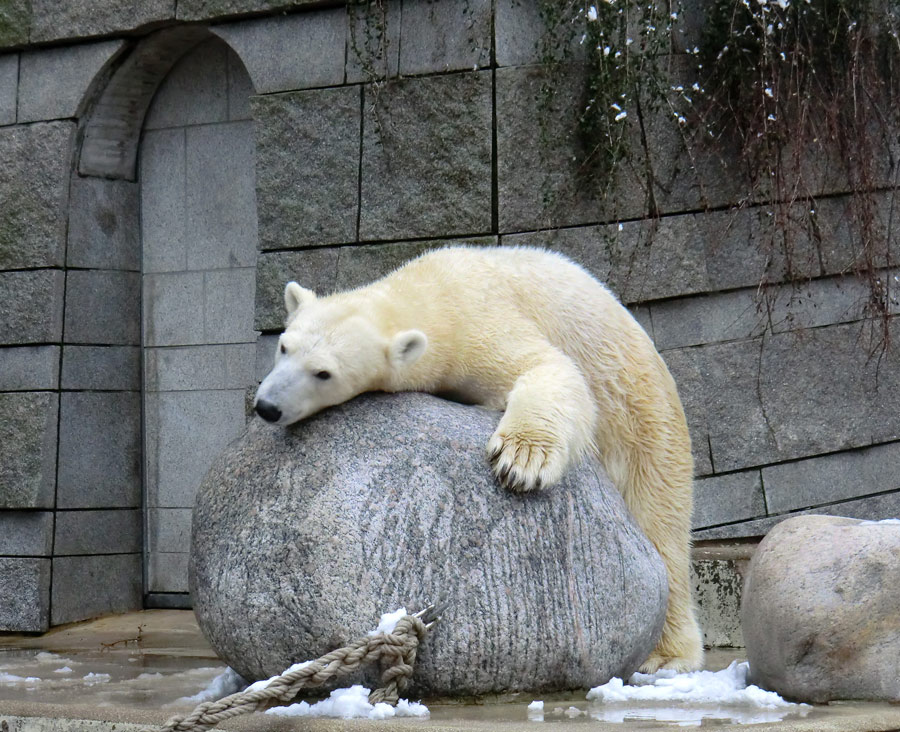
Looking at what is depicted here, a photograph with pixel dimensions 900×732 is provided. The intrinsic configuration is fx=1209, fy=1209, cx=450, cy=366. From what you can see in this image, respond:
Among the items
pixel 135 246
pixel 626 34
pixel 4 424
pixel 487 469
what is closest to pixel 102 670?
pixel 487 469

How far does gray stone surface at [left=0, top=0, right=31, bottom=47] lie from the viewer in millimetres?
6621

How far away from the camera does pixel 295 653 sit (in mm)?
3137

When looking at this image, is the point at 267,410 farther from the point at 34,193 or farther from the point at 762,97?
the point at 34,193

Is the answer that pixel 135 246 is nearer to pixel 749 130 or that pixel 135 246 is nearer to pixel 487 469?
pixel 749 130

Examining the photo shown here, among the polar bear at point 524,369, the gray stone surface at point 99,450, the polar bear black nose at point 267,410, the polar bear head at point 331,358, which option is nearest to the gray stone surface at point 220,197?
the gray stone surface at point 99,450

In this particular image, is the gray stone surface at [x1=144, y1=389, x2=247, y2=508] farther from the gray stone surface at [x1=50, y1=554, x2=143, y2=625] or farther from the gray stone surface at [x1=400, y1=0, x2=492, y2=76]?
the gray stone surface at [x1=400, y1=0, x2=492, y2=76]

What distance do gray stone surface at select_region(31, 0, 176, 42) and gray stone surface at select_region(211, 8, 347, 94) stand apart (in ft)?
1.58

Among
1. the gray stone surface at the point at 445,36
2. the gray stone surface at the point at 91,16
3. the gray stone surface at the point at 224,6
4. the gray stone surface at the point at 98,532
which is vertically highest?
the gray stone surface at the point at 91,16

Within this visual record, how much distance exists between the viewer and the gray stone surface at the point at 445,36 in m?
5.72

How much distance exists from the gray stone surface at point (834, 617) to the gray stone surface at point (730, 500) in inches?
93.9

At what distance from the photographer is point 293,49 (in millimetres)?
6098

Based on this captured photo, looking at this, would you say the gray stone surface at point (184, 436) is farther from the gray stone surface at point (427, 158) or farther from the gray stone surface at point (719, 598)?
the gray stone surface at point (719, 598)

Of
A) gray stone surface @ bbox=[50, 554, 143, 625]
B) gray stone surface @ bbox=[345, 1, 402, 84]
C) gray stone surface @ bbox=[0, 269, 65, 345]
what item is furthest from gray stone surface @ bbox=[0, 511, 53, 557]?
gray stone surface @ bbox=[345, 1, 402, 84]

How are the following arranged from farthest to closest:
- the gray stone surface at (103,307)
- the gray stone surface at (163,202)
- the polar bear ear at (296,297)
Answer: the gray stone surface at (163,202), the gray stone surface at (103,307), the polar bear ear at (296,297)
